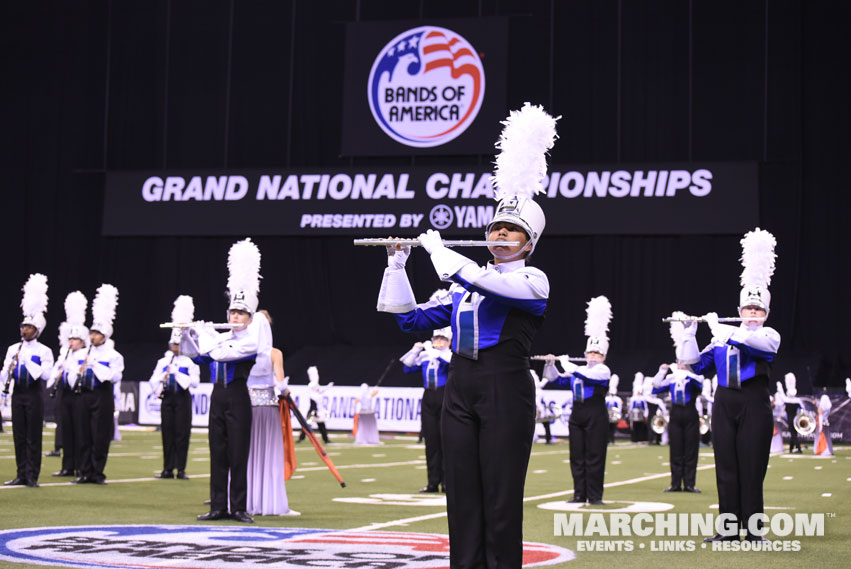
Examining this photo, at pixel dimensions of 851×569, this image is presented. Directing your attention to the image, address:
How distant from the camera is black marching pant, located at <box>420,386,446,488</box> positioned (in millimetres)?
14617

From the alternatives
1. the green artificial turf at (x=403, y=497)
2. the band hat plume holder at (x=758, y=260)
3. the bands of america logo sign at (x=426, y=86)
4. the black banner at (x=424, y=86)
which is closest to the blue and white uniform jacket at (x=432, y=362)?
the green artificial turf at (x=403, y=497)

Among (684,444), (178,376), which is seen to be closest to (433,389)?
(684,444)

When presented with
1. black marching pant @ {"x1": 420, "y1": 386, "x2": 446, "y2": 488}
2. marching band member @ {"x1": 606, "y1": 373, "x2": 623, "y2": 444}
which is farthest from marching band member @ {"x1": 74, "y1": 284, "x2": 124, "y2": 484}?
marching band member @ {"x1": 606, "y1": 373, "x2": 623, "y2": 444}

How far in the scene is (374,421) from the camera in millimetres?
27312

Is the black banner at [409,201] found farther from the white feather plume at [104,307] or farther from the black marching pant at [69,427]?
the black marching pant at [69,427]

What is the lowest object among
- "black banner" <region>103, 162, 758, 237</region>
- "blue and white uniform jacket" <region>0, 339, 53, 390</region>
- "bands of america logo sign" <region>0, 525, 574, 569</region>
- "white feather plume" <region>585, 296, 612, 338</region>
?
"bands of america logo sign" <region>0, 525, 574, 569</region>

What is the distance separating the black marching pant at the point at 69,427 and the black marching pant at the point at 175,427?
1.16 m

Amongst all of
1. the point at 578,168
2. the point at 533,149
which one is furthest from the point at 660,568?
the point at 578,168

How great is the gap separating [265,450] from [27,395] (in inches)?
169

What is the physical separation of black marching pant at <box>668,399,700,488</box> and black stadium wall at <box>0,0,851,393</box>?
13.1 meters

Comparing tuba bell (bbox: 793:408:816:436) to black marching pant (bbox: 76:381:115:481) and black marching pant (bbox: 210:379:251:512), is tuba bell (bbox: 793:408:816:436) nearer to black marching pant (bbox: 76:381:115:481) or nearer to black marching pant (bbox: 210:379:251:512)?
black marching pant (bbox: 76:381:115:481)

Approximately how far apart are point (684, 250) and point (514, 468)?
26849 millimetres

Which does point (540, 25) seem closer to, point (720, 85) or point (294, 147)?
point (720, 85)

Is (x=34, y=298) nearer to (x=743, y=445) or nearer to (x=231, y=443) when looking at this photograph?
(x=231, y=443)
